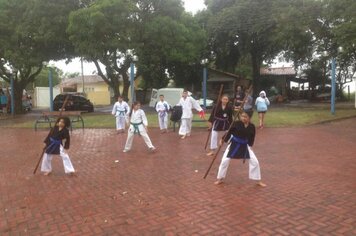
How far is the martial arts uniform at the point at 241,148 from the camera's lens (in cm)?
729

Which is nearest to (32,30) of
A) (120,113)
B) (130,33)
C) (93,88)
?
(130,33)

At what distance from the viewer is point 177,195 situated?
6.77 m

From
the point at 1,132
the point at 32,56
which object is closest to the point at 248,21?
the point at 32,56

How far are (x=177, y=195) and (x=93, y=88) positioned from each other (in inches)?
1999

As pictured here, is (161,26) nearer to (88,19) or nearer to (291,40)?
(88,19)

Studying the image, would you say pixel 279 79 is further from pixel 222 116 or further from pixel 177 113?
pixel 222 116

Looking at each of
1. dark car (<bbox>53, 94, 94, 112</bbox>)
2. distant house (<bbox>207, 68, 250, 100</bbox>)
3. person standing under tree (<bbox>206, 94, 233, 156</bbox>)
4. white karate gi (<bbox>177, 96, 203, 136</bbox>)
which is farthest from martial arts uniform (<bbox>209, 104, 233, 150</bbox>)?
distant house (<bbox>207, 68, 250, 100</bbox>)

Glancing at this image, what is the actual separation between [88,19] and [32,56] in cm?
572

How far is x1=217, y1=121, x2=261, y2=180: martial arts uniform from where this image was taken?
23.9ft

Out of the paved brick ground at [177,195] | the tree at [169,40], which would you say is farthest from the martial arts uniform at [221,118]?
the tree at [169,40]

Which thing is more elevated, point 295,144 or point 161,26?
point 161,26

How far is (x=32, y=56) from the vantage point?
2736cm

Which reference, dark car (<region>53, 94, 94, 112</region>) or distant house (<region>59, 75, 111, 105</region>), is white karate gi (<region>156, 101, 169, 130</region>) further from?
distant house (<region>59, 75, 111, 105</region>)

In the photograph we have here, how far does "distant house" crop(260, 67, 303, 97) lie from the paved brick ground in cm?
3604
